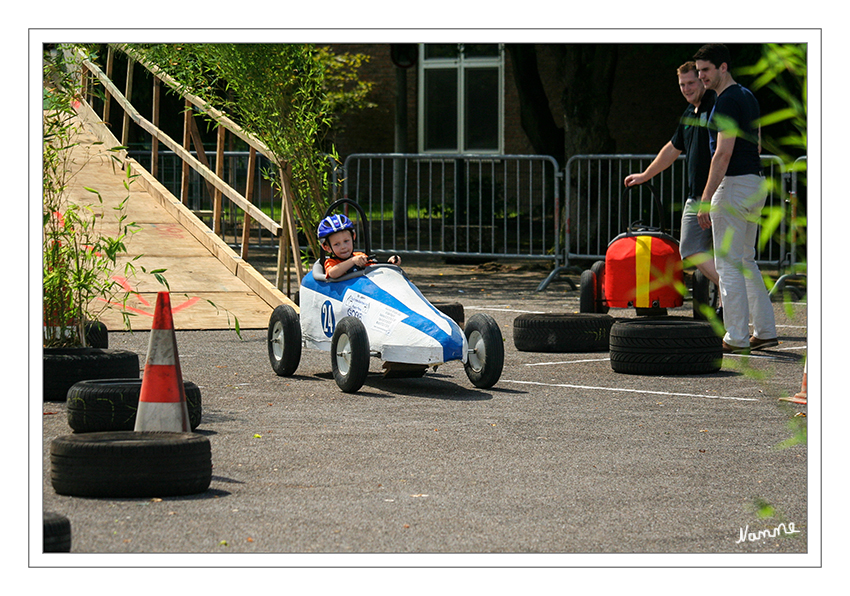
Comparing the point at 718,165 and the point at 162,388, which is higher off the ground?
the point at 718,165

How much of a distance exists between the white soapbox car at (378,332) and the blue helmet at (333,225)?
0.79 ft

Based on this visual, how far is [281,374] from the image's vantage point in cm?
829

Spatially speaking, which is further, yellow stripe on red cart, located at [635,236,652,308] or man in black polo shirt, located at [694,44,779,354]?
yellow stripe on red cart, located at [635,236,652,308]

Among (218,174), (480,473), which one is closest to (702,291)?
(218,174)

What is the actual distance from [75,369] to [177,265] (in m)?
5.09

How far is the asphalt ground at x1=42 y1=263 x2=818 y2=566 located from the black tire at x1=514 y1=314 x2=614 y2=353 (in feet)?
2.99

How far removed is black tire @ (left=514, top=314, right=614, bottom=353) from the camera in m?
9.68

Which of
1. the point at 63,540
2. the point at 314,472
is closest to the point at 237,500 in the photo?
the point at 314,472

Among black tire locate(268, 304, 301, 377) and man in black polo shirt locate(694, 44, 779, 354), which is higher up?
man in black polo shirt locate(694, 44, 779, 354)

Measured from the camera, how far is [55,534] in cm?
375

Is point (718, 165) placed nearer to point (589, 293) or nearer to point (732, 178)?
point (732, 178)

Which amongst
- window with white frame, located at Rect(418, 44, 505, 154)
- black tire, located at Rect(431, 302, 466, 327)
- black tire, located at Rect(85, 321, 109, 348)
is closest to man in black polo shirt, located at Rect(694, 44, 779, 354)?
black tire, located at Rect(431, 302, 466, 327)

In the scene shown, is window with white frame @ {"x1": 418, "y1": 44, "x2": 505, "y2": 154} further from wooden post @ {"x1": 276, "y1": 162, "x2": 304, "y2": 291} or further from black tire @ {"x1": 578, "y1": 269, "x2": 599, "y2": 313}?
black tire @ {"x1": 578, "y1": 269, "x2": 599, "y2": 313}

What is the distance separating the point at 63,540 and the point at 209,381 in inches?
166
